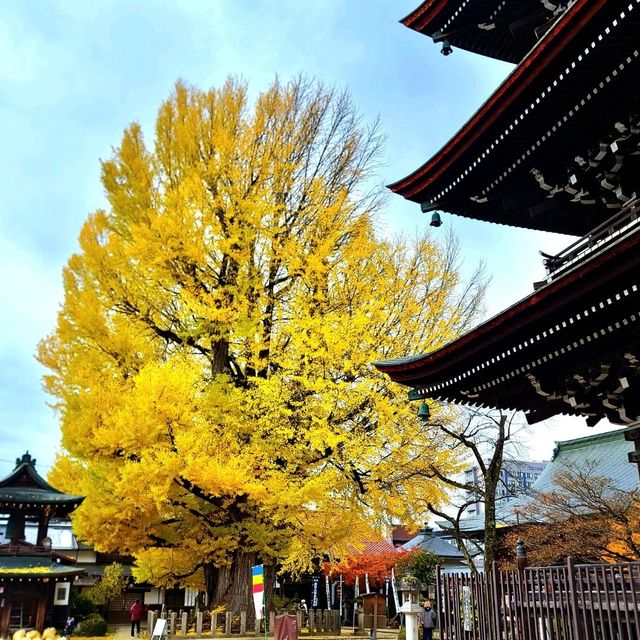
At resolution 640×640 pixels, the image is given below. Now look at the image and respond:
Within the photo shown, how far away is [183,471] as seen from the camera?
1227 cm

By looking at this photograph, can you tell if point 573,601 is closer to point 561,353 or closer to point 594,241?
point 561,353

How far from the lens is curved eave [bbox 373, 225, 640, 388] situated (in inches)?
179

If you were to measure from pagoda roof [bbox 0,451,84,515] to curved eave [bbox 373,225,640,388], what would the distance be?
50.3 feet

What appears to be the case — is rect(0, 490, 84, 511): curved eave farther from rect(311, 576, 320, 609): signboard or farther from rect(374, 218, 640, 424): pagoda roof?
rect(374, 218, 640, 424): pagoda roof

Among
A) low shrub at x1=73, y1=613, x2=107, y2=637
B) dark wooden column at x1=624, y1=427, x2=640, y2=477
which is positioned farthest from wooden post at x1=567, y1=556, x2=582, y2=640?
low shrub at x1=73, y1=613, x2=107, y2=637

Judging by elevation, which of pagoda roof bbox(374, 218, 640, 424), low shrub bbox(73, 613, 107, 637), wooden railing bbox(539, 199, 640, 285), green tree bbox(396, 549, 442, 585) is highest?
wooden railing bbox(539, 199, 640, 285)

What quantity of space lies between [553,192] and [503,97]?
4.52ft

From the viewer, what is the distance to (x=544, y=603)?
6066 millimetres

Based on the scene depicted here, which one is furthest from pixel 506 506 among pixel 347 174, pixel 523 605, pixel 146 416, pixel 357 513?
pixel 523 605

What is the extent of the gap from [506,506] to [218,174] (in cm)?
1818

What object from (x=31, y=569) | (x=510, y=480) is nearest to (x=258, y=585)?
(x=31, y=569)

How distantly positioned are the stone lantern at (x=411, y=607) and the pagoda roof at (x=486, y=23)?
856 cm

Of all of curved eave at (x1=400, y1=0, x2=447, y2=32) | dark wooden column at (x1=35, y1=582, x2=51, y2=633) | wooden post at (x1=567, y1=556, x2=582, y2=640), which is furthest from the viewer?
dark wooden column at (x1=35, y1=582, x2=51, y2=633)

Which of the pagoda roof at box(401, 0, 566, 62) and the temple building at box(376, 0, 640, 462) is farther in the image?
the pagoda roof at box(401, 0, 566, 62)
